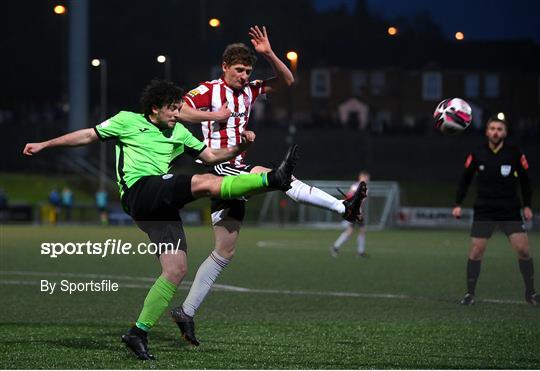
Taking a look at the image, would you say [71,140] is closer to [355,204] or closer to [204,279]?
[204,279]

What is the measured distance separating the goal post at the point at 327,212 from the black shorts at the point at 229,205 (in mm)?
34735

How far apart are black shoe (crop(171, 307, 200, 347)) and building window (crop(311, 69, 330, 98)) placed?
248ft

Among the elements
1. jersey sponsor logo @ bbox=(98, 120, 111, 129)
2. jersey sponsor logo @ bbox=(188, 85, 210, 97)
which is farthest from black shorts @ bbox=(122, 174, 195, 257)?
jersey sponsor logo @ bbox=(188, 85, 210, 97)

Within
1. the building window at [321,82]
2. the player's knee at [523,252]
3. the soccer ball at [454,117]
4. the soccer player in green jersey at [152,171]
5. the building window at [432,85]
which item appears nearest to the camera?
the soccer player in green jersey at [152,171]

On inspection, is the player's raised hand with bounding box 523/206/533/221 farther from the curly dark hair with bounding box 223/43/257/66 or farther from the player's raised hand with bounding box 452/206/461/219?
the curly dark hair with bounding box 223/43/257/66

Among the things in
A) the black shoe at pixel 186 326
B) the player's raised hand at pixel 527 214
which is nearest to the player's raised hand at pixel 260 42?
the black shoe at pixel 186 326

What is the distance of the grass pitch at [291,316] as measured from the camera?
10.2 meters

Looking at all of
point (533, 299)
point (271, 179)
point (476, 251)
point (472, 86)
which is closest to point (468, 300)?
point (476, 251)

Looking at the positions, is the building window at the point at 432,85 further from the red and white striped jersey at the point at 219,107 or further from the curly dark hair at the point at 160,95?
the curly dark hair at the point at 160,95

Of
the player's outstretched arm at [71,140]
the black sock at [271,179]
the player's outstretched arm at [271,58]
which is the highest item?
the player's outstretched arm at [271,58]

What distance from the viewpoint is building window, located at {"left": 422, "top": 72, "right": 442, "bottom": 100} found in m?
79.6

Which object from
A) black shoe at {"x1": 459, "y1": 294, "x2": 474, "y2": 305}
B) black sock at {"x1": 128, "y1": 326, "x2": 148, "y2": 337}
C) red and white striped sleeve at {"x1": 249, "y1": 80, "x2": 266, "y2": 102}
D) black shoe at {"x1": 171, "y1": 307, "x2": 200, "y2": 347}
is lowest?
black shoe at {"x1": 459, "y1": 294, "x2": 474, "y2": 305}

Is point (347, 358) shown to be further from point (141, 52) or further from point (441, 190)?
point (141, 52)

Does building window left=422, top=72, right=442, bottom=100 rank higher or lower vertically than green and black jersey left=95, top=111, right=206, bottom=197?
higher
